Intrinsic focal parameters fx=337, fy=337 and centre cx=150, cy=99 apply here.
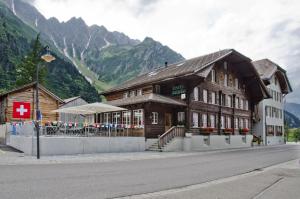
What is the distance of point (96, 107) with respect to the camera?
25.8m

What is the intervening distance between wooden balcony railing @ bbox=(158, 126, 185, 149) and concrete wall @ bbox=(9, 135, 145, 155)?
177cm

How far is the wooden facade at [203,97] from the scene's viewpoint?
104 feet

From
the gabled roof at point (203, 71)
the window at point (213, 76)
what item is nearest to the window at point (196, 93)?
the gabled roof at point (203, 71)

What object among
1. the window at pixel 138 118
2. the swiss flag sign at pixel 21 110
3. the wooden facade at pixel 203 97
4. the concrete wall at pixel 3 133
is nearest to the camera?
the concrete wall at pixel 3 133

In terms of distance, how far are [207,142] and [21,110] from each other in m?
18.5

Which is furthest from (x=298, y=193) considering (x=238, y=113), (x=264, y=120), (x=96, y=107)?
(x=264, y=120)

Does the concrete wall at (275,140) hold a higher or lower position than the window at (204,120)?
lower

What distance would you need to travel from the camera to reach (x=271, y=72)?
5062cm

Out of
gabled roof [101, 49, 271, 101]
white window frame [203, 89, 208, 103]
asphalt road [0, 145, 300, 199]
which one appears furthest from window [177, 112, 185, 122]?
asphalt road [0, 145, 300, 199]

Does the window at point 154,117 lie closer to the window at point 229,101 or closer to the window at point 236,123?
the window at point 229,101

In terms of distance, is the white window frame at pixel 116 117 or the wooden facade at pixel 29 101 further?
the white window frame at pixel 116 117

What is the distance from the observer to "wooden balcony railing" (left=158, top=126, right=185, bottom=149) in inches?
1131

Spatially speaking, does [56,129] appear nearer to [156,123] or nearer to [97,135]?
[97,135]

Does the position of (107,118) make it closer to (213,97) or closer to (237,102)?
(213,97)
